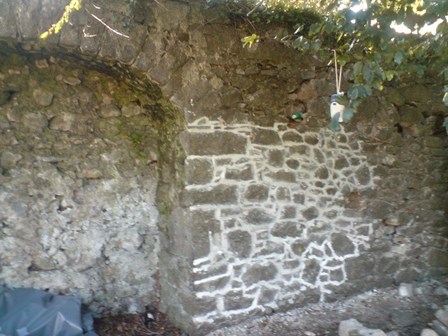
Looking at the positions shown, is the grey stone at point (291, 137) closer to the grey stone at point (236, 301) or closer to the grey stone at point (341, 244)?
the grey stone at point (341, 244)

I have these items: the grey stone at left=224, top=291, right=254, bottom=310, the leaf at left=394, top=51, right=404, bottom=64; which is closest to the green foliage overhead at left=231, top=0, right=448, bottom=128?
the leaf at left=394, top=51, right=404, bottom=64

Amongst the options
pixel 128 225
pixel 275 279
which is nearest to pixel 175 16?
pixel 128 225

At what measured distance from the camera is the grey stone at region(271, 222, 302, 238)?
345cm

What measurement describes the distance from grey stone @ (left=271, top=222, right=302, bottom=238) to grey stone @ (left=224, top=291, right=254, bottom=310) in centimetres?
Answer: 56

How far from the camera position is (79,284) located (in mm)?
3367

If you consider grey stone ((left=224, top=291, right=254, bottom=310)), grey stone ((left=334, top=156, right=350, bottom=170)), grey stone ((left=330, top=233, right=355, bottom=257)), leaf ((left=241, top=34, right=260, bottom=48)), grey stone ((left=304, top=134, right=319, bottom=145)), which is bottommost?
grey stone ((left=224, top=291, right=254, bottom=310))

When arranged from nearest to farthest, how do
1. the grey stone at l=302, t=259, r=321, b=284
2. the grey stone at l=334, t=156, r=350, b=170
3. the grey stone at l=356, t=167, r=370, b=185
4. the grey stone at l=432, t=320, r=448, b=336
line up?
1. the grey stone at l=432, t=320, r=448, b=336
2. the grey stone at l=302, t=259, r=321, b=284
3. the grey stone at l=334, t=156, r=350, b=170
4. the grey stone at l=356, t=167, r=370, b=185

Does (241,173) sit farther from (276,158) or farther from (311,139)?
(311,139)

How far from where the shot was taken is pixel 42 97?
3.21 m

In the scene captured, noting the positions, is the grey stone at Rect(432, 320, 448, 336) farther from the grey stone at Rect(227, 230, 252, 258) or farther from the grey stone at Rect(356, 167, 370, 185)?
the grey stone at Rect(227, 230, 252, 258)

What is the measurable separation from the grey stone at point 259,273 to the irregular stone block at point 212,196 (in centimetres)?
58

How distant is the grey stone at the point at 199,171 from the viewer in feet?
10.3

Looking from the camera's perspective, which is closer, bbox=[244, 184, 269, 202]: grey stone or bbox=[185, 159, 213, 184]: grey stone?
bbox=[185, 159, 213, 184]: grey stone

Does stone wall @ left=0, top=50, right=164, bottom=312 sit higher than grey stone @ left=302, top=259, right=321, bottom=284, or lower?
higher
